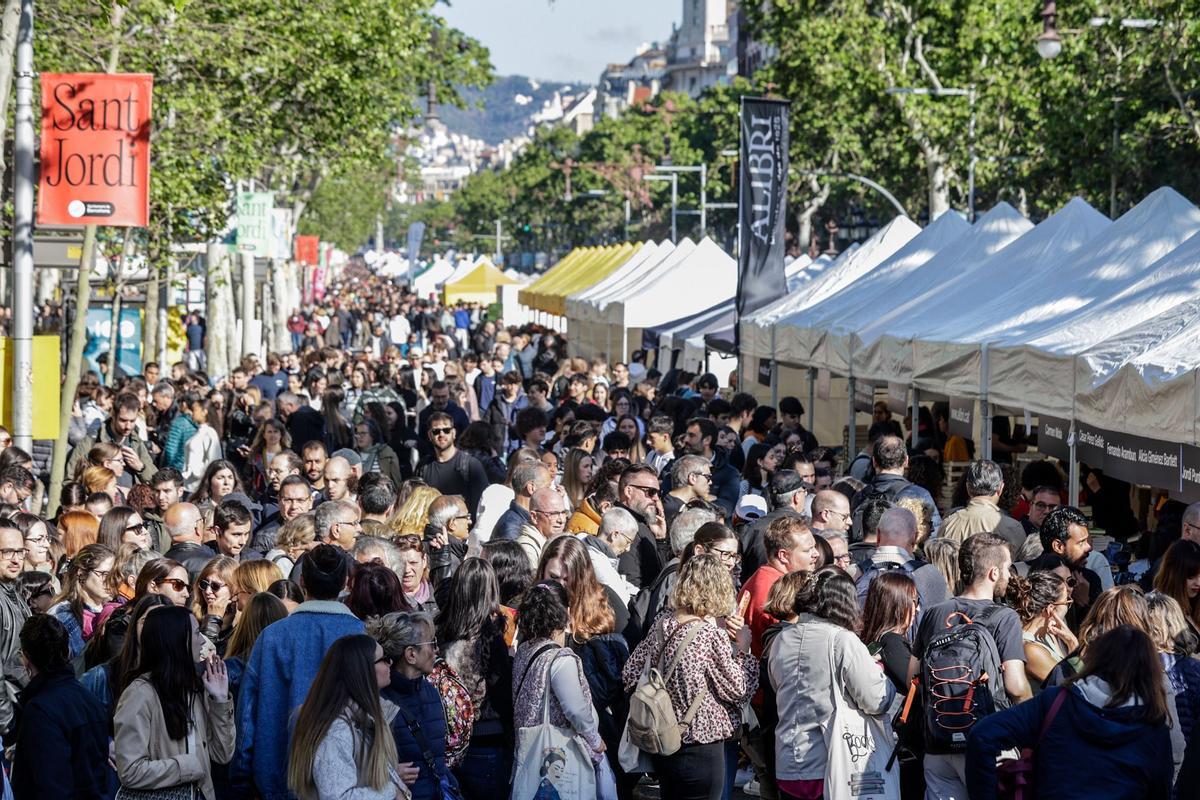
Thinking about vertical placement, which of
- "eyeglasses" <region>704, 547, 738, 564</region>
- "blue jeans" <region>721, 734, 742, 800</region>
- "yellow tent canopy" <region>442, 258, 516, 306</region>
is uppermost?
"yellow tent canopy" <region>442, 258, 516, 306</region>

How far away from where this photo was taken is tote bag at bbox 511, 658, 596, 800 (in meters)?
6.71

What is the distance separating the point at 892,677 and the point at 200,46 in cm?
1408

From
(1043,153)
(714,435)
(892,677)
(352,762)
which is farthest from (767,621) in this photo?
(1043,153)

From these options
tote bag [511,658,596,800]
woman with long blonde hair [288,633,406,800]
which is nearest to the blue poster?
tote bag [511,658,596,800]

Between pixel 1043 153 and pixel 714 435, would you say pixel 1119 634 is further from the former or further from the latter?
pixel 1043 153

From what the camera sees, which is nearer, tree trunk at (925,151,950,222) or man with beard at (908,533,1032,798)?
man with beard at (908,533,1032,798)

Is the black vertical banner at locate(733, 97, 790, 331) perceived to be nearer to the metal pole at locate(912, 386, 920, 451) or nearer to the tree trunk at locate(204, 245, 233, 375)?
the metal pole at locate(912, 386, 920, 451)

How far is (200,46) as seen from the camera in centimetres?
1944

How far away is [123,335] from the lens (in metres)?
32.1

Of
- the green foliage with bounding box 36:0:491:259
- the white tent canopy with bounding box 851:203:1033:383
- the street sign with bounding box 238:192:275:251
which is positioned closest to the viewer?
the white tent canopy with bounding box 851:203:1033:383

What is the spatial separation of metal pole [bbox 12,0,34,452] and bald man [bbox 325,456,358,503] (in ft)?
10.7

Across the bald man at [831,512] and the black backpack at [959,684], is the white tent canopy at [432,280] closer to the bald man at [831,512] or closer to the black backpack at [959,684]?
the bald man at [831,512]

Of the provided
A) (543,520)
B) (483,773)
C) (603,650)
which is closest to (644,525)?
(543,520)

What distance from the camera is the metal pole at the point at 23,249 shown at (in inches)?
526
